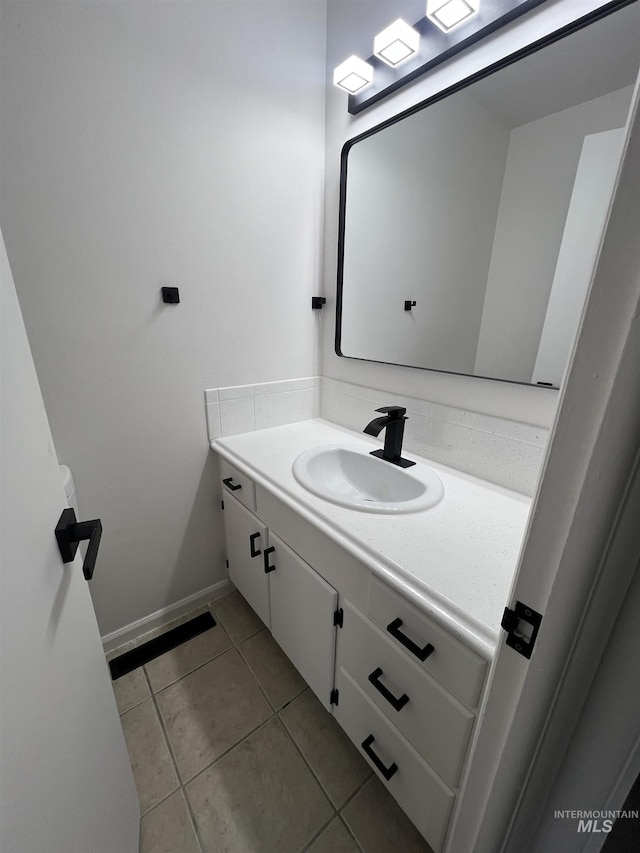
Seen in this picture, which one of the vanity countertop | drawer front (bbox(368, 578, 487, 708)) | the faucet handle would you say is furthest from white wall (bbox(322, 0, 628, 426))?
drawer front (bbox(368, 578, 487, 708))

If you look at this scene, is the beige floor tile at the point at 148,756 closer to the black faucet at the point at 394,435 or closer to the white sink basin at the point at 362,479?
the white sink basin at the point at 362,479

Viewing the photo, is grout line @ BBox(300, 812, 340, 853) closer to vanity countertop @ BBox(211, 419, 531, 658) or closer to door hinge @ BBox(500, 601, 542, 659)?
vanity countertop @ BBox(211, 419, 531, 658)

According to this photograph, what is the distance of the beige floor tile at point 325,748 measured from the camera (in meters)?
0.96

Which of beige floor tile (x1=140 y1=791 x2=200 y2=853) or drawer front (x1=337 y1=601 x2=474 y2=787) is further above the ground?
drawer front (x1=337 y1=601 x2=474 y2=787)

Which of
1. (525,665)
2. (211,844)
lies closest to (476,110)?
(525,665)

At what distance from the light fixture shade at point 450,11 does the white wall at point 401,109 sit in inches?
2.7

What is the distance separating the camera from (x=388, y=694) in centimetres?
73

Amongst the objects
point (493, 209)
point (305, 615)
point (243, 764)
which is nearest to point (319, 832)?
point (243, 764)

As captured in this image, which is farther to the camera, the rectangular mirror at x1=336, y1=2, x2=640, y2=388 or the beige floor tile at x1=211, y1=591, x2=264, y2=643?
the beige floor tile at x1=211, y1=591, x2=264, y2=643

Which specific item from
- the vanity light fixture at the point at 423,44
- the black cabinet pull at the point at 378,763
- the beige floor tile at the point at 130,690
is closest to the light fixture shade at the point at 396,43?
the vanity light fixture at the point at 423,44

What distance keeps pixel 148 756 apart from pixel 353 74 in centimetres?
230

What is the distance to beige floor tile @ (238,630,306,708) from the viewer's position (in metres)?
1.19

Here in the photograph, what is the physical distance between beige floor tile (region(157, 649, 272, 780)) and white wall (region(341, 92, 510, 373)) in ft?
4.42

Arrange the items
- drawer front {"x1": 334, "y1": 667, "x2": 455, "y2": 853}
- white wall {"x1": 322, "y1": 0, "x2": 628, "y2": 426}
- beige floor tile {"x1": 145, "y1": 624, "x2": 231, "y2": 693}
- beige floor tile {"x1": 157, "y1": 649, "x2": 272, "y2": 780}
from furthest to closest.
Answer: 1. beige floor tile {"x1": 145, "y1": 624, "x2": 231, "y2": 693}
2. beige floor tile {"x1": 157, "y1": 649, "x2": 272, "y2": 780}
3. white wall {"x1": 322, "y1": 0, "x2": 628, "y2": 426}
4. drawer front {"x1": 334, "y1": 667, "x2": 455, "y2": 853}
